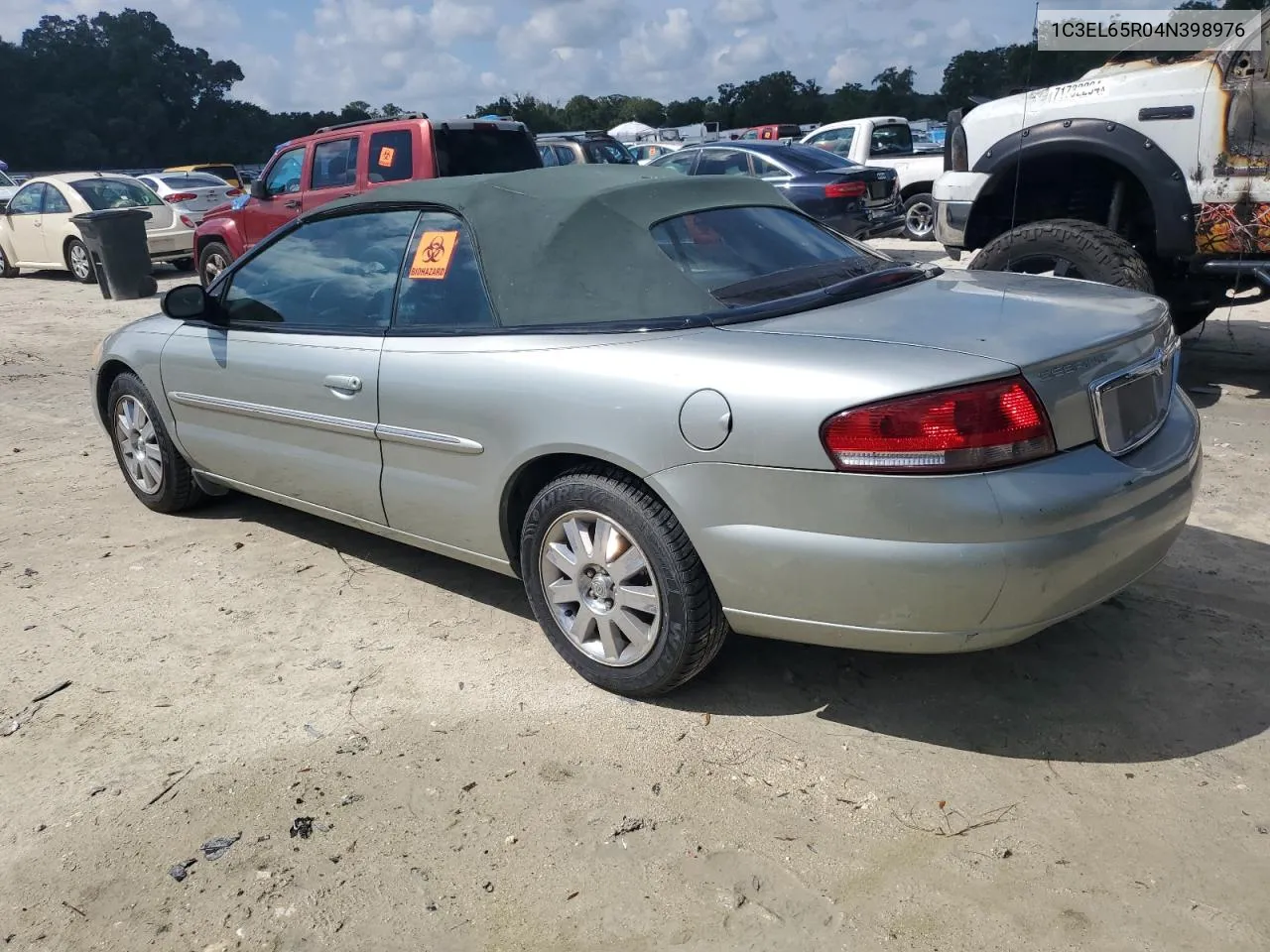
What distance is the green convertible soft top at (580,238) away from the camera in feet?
10.4

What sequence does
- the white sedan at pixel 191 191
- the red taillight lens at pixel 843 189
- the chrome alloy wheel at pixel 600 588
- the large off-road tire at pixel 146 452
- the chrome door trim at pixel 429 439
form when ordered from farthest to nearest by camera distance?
1. the white sedan at pixel 191 191
2. the red taillight lens at pixel 843 189
3. the large off-road tire at pixel 146 452
4. the chrome door trim at pixel 429 439
5. the chrome alloy wheel at pixel 600 588

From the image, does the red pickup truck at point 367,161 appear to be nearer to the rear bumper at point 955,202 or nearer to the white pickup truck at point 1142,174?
the rear bumper at point 955,202

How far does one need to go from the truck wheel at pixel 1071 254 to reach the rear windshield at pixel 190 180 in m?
14.5

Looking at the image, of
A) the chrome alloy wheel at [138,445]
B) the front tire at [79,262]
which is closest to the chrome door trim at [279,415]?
the chrome alloy wheel at [138,445]

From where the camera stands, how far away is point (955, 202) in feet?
22.9

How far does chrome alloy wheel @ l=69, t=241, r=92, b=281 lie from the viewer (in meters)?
15.1

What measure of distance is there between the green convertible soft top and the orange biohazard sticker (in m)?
0.10

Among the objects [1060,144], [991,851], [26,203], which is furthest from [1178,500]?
[26,203]

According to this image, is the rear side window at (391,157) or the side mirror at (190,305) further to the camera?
the rear side window at (391,157)

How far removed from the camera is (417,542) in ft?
12.4

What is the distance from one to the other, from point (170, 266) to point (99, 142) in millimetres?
46117

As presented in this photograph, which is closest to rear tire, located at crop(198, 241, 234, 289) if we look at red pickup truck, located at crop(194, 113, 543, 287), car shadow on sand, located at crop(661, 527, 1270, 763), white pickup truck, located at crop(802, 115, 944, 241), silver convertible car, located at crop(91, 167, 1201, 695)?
red pickup truck, located at crop(194, 113, 543, 287)

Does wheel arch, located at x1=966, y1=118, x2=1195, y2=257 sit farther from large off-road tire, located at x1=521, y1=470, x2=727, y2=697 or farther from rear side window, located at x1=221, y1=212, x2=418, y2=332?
large off-road tire, located at x1=521, y1=470, x2=727, y2=697

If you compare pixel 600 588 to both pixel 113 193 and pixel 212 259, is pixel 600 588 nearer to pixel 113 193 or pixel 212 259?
pixel 212 259
